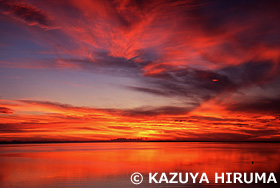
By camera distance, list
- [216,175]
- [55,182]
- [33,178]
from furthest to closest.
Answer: [216,175] < [33,178] < [55,182]

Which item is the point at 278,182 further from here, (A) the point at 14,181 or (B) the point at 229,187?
(A) the point at 14,181

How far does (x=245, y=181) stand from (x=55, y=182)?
19.0 meters

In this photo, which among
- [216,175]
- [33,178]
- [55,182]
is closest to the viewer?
[55,182]

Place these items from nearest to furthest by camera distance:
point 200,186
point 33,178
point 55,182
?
point 200,186 → point 55,182 → point 33,178

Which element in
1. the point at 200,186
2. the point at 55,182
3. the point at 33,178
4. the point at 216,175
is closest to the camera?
the point at 200,186

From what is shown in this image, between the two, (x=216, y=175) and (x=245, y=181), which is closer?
(x=245, y=181)

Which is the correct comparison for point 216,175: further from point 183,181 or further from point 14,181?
point 14,181

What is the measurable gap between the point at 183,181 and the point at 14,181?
1701 cm

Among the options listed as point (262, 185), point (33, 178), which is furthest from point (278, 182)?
point (33, 178)

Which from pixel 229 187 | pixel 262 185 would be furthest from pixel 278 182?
pixel 229 187

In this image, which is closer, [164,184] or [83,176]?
[164,184]

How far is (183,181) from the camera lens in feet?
91.7

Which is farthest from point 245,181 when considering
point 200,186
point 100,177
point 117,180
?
point 100,177

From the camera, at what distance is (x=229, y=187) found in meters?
25.6
